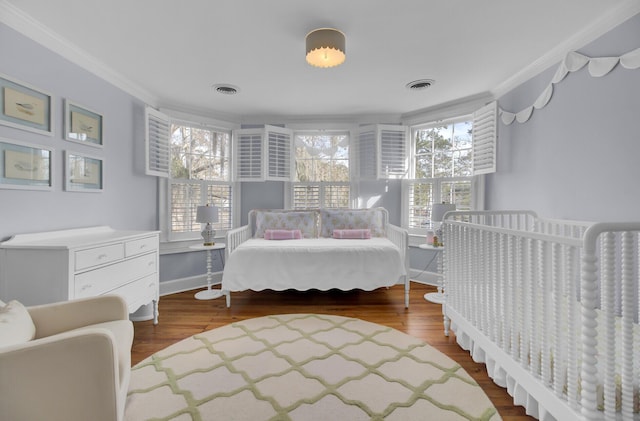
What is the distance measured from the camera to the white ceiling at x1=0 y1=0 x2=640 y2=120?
1.73m

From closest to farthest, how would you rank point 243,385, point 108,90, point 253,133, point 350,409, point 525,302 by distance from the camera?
1. point 525,302
2. point 350,409
3. point 243,385
4. point 108,90
5. point 253,133

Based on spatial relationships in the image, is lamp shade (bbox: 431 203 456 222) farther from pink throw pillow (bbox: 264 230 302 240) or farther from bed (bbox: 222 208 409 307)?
pink throw pillow (bbox: 264 230 302 240)

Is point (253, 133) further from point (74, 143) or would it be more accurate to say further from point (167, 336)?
point (167, 336)

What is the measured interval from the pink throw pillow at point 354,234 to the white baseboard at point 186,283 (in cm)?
161

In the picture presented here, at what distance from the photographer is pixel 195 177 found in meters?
3.60

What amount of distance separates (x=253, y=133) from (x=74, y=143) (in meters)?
1.92

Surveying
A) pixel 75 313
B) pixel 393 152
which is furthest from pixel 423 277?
pixel 75 313

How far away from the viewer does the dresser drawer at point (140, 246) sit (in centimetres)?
210

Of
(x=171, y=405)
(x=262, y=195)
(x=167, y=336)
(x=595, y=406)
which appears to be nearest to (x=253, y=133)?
(x=262, y=195)

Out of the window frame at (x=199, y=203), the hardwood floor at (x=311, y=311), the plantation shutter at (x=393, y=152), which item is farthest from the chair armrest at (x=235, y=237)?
the plantation shutter at (x=393, y=152)

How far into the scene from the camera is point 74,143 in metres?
2.27

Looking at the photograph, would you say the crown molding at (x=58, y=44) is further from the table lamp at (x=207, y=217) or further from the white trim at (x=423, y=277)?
the white trim at (x=423, y=277)

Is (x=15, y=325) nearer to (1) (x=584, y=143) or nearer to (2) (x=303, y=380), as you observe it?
(2) (x=303, y=380)

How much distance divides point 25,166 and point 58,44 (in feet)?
3.09
